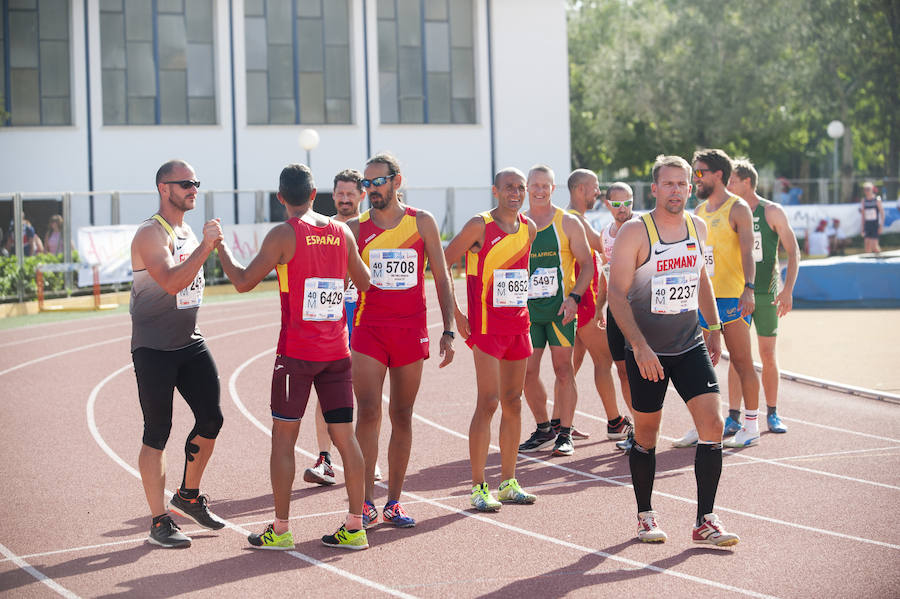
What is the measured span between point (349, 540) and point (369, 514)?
498 millimetres

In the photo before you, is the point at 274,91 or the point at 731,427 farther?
the point at 274,91

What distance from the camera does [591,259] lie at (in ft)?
29.3

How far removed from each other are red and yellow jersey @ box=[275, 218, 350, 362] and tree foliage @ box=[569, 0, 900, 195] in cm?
4070

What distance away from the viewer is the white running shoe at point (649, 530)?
21.2 ft

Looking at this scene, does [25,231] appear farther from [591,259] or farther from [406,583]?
[406,583]

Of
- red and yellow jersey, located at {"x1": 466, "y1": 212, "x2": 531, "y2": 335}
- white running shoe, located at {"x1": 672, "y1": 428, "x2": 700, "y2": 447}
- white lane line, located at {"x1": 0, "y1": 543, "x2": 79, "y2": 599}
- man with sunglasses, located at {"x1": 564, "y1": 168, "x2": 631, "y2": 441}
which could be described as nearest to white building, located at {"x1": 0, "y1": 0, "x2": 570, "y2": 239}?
man with sunglasses, located at {"x1": 564, "y1": 168, "x2": 631, "y2": 441}

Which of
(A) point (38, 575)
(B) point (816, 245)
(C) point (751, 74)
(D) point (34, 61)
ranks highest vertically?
(C) point (751, 74)

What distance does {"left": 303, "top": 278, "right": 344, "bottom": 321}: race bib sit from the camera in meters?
6.43

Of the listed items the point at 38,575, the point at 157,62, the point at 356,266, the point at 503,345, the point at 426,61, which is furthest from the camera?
the point at 426,61

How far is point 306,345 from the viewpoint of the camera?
6.43 m

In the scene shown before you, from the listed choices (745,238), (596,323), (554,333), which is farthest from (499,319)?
(745,238)

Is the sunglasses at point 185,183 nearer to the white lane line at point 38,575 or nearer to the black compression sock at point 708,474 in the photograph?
the white lane line at point 38,575

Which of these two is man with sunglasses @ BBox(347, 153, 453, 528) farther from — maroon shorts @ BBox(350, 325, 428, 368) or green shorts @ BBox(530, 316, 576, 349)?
green shorts @ BBox(530, 316, 576, 349)

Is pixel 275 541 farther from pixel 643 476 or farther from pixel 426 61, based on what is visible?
pixel 426 61
